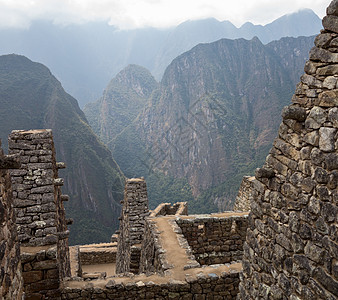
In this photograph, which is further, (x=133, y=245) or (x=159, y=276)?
(x=133, y=245)

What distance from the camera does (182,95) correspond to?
143 m

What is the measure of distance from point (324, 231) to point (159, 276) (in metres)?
4.52

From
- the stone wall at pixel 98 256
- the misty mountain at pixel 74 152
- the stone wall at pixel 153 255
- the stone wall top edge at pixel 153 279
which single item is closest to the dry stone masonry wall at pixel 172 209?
the stone wall at pixel 153 255

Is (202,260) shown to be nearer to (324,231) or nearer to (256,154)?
(324,231)

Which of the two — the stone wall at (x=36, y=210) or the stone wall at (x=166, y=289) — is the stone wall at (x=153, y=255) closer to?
the stone wall at (x=166, y=289)

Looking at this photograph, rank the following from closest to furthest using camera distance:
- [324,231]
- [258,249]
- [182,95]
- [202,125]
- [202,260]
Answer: [324,231], [258,249], [202,260], [202,125], [182,95]

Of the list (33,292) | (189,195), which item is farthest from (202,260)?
(189,195)

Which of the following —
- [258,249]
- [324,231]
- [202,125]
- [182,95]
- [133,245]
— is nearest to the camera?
[324,231]

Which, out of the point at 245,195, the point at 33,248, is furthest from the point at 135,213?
the point at 33,248

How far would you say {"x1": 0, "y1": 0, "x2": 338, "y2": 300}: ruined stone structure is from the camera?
2.68 metres

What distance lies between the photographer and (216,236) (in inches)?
369

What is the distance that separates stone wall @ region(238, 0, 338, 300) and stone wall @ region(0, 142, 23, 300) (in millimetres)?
3207

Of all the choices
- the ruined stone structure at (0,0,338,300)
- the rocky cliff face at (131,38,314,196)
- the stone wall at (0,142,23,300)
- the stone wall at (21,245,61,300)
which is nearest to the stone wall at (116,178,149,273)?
the ruined stone structure at (0,0,338,300)

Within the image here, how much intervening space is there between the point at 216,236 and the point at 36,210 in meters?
5.97
